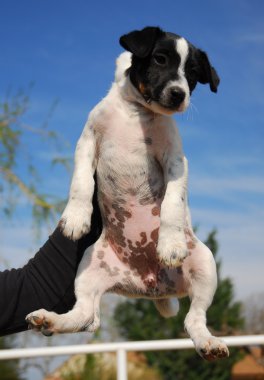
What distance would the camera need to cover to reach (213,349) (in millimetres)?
2846

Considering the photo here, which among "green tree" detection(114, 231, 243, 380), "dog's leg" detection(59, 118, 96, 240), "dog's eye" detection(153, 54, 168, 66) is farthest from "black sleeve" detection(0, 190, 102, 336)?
"green tree" detection(114, 231, 243, 380)

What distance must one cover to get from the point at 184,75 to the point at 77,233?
3.36 ft

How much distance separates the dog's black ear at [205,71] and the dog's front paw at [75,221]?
96cm

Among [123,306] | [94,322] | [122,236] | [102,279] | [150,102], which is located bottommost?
[123,306]

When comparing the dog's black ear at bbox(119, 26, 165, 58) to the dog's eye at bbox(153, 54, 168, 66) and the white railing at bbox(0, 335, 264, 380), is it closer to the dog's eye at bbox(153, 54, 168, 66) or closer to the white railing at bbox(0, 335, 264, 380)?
the dog's eye at bbox(153, 54, 168, 66)

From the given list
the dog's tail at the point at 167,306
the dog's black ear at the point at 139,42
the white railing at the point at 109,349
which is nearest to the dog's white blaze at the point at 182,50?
the dog's black ear at the point at 139,42

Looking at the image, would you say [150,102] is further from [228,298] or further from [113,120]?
[228,298]

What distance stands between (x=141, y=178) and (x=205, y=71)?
701 millimetres

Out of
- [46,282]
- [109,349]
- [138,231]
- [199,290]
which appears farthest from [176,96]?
[109,349]

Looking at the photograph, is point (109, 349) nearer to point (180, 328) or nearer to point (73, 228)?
point (73, 228)

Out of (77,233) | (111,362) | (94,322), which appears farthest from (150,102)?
(111,362)

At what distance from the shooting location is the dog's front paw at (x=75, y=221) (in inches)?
119

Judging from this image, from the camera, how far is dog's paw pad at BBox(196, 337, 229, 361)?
284 centimetres

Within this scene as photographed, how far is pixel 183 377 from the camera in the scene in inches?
1057
